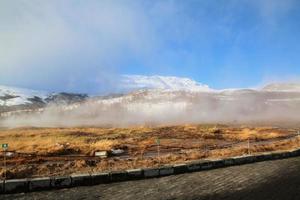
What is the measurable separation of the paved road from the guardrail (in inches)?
13.8

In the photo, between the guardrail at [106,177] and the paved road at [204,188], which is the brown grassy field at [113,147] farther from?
the paved road at [204,188]

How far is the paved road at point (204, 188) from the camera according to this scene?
10539mm

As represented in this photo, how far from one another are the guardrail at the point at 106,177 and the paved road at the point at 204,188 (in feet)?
1.15

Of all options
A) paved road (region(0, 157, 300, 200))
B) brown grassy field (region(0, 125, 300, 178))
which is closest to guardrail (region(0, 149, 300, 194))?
paved road (region(0, 157, 300, 200))

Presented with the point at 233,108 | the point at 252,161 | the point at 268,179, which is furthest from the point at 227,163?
the point at 233,108

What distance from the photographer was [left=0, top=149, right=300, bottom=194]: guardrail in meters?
11.1

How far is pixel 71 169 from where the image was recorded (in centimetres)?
1706

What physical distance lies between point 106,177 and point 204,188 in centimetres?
314

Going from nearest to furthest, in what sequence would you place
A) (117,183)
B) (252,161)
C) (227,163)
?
(117,183) → (227,163) → (252,161)

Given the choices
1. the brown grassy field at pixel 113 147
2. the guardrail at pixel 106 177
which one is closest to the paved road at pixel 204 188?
the guardrail at pixel 106 177

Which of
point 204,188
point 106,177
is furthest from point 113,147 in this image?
point 204,188

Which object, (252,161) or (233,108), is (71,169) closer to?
(252,161)

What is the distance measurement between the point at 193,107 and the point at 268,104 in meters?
32.3

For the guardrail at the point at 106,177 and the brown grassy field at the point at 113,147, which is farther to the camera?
the brown grassy field at the point at 113,147
